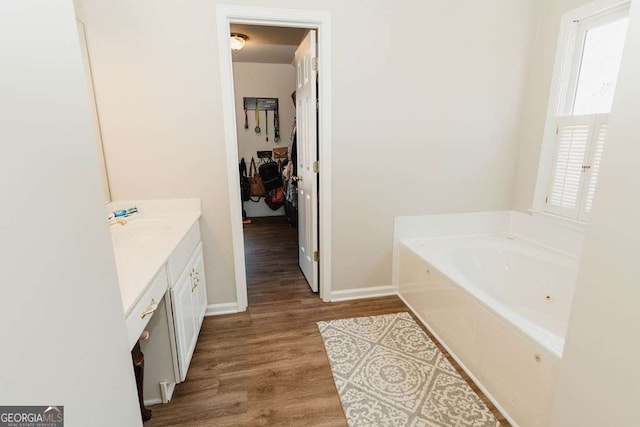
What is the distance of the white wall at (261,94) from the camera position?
5.06 meters

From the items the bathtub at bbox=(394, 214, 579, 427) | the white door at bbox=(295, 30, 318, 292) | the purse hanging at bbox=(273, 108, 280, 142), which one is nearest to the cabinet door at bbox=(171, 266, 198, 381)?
the white door at bbox=(295, 30, 318, 292)

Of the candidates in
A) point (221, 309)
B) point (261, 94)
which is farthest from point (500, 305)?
point (261, 94)

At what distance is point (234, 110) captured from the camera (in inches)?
86.7

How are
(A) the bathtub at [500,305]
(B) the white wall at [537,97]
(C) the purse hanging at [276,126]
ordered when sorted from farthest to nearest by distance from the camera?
(C) the purse hanging at [276,126]
(B) the white wall at [537,97]
(A) the bathtub at [500,305]

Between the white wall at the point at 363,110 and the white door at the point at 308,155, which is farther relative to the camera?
the white door at the point at 308,155

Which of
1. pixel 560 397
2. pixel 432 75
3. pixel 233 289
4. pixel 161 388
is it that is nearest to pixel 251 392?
pixel 161 388

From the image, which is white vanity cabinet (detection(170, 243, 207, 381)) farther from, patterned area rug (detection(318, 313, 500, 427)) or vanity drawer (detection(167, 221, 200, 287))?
patterned area rug (detection(318, 313, 500, 427))

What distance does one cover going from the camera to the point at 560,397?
113cm

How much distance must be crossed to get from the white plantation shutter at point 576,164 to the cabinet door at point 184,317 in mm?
2604

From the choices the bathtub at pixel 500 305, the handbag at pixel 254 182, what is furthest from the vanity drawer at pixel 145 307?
the handbag at pixel 254 182

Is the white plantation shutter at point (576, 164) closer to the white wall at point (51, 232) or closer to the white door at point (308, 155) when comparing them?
the white door at point (308, 155)

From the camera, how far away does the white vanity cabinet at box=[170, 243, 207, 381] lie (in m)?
1.61

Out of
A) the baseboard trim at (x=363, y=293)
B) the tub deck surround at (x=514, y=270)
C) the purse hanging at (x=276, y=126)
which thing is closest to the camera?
the tub deck surround at (x=514, y=270)

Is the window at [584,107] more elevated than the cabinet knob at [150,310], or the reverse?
the window at [584,107]
